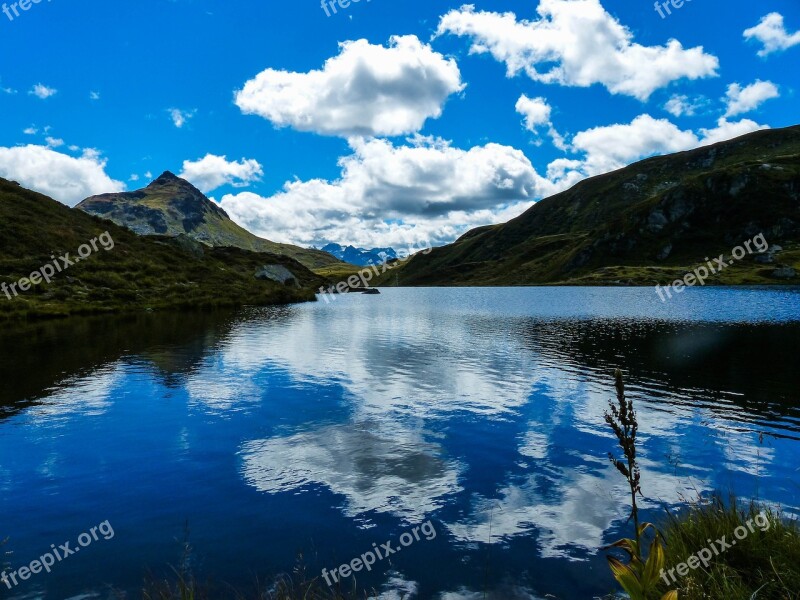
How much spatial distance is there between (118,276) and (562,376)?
265 feet

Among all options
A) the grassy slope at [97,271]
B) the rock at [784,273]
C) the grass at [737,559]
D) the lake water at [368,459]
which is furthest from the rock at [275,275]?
the rock at [784,273]

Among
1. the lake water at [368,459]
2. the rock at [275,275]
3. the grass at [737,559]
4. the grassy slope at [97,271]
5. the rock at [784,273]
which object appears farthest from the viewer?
the rock at [784,273]

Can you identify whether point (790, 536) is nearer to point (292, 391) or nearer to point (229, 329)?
point (292, 391)

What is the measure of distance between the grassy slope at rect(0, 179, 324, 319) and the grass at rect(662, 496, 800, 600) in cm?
7088

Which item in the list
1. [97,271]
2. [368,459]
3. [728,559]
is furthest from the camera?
[97,271]

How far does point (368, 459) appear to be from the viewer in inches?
652

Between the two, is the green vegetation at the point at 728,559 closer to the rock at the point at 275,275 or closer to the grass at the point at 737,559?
the grass at the point at 737,559

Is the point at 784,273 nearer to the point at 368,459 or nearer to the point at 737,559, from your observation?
the point at 368,459

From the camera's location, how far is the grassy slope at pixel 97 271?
221 ft

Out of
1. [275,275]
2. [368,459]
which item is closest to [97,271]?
[275,275]

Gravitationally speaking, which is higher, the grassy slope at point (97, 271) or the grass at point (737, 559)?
the grassy slope at point (97, 271)

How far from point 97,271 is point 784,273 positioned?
22041 centimetres

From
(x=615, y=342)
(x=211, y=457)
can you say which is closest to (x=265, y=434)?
(x=211, y=457)

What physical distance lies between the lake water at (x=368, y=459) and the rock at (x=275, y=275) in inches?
3978
